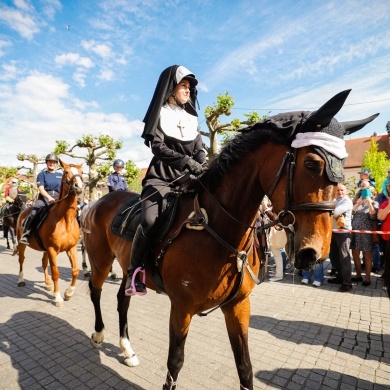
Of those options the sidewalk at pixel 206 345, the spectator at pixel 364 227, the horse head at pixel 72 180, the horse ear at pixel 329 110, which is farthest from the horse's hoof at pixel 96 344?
the spectator at pixel 364 227

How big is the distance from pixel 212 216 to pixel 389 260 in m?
2.02

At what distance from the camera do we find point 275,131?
5.64 ft

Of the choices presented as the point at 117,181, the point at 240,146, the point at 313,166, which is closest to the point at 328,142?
the point at 313,166

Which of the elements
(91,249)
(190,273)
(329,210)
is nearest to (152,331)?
(91,249)

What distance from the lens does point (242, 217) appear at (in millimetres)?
2043

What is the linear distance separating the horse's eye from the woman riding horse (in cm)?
104

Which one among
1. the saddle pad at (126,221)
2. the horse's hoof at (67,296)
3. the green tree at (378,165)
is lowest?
the horse's hoof at (67,296)

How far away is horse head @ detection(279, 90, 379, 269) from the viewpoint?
1.45 meters

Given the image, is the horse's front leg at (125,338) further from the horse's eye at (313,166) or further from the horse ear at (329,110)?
the horse ear at (329,110)

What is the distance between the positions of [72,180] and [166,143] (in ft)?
12.1

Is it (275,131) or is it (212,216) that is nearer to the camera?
(275,131)

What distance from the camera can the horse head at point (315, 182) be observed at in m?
1.45

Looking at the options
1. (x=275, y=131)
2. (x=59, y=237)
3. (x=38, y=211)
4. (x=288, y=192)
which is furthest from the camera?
(x=38, y=211)

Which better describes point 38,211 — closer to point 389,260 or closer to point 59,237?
point 59,237
